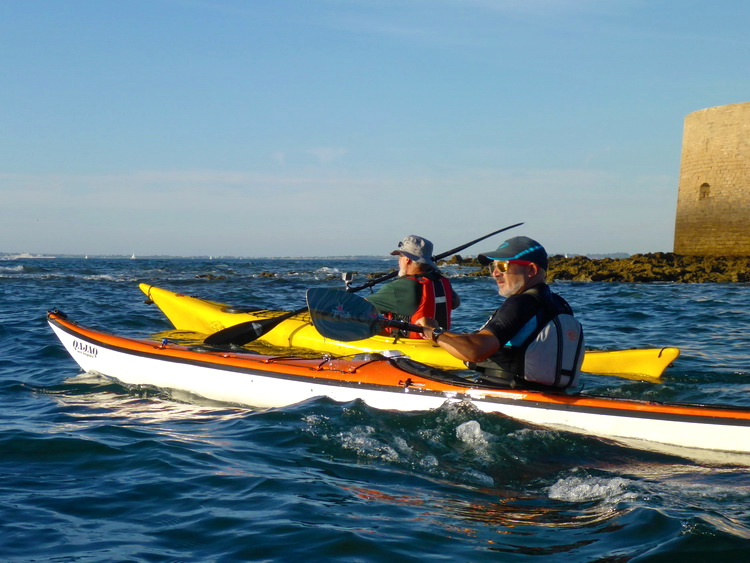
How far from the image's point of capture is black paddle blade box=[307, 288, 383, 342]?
205 inches

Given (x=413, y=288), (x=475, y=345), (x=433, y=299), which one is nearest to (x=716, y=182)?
(x=433, y=299)

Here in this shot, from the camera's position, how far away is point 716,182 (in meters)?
22.9

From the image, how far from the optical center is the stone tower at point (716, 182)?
22109mm

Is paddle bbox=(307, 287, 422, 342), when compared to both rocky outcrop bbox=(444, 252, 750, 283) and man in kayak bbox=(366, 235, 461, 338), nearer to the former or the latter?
man in kayak bbox=(366, 235, 461, 338)

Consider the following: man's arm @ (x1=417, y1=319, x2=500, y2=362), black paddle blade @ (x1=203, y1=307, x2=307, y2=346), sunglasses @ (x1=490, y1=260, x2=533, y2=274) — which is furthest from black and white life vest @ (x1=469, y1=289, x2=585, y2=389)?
black paddle blade @ (x1=203, y1=307, x2=307, y2=346)

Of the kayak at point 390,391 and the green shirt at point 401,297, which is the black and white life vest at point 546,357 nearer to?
the kayak at point 390,391

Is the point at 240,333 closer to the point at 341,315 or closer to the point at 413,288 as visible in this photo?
the point at 413,288

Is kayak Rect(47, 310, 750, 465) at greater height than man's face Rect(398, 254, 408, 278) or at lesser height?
lesser

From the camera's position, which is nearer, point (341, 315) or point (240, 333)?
point (341, 315)

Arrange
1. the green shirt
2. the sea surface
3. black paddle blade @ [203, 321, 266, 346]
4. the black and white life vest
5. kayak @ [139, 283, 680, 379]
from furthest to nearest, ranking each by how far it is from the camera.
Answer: black paddle blade @ [203, 321, 266, 346] → kayak @ [139, 283, 680, 379] → the green shirt → the black and white life vest → the sea surface

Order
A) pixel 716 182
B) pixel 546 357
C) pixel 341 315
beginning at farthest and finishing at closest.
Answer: pixel 716 182, pixel 341 315, pixel 546 357

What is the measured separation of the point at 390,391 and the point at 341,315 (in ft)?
2.31

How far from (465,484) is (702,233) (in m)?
22.8

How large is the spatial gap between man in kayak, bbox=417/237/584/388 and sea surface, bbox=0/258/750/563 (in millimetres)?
370
